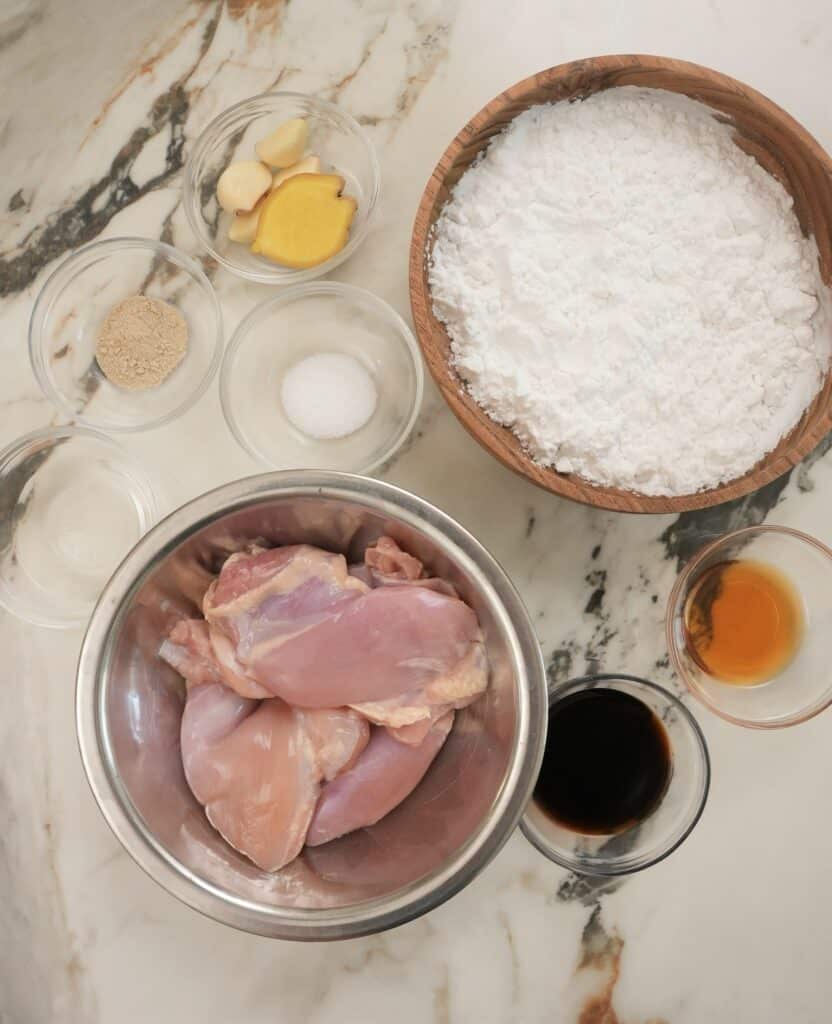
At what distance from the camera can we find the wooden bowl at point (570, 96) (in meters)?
1.07

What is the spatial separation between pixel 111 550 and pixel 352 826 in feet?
1.81

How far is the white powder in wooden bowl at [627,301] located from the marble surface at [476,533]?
17 cm

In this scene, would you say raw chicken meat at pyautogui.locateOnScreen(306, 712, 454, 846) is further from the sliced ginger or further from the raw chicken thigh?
the sliced ginger

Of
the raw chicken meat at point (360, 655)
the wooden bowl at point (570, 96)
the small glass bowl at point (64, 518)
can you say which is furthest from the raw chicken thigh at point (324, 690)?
the small glass bowl at point (64, 518)

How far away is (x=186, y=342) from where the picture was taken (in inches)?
50.8

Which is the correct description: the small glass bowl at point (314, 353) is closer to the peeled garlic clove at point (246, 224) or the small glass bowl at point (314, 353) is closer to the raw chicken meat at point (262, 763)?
the peeled garlic clove at point (246, 224)

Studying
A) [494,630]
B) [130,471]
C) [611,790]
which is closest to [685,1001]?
[611,790]

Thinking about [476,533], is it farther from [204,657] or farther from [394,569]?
[204,657]

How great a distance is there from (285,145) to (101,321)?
36 centimetres

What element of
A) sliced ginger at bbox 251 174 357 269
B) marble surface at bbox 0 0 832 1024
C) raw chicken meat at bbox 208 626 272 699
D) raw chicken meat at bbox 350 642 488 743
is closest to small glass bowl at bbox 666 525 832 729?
marble surface at bbox 0 0 832 1024

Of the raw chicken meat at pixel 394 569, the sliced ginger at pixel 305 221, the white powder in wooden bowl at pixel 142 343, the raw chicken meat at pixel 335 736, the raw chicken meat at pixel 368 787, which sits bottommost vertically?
the raw chicken meat at pixel 368 787

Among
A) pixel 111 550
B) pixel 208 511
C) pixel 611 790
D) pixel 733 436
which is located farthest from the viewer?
pixel 111 550

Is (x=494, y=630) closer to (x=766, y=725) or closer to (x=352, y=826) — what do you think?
(x=352, y=826)

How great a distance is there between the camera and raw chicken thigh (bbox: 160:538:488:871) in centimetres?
101
